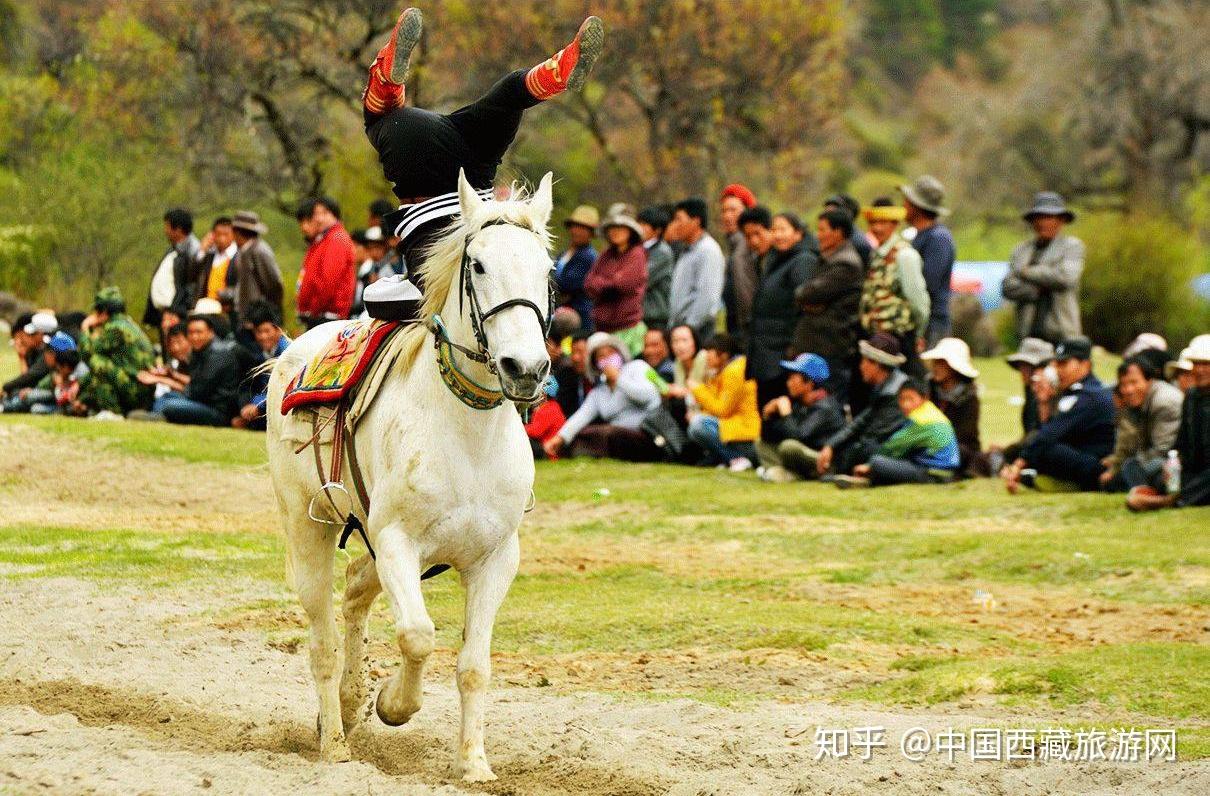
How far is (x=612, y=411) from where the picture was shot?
16984mm

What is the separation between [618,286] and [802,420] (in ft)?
8.48

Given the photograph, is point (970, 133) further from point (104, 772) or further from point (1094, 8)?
point (104, 772)

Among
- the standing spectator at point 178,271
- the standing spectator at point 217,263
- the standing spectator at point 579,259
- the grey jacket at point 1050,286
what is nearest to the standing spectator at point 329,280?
the standing spectator at point 579,259

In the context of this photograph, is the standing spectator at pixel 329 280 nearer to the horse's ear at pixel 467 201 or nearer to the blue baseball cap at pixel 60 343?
the blue baseball cap at pixel 60 343

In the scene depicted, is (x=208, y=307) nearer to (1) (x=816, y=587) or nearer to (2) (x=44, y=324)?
(2) (x=44, y=324)

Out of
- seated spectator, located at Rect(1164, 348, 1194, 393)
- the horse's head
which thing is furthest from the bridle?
seated spectator, located at Rect(1164, 348, 1194, 393)

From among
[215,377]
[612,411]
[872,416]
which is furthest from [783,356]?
[215,377]

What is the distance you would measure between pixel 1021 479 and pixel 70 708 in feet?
28.5

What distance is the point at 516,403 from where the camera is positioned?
21.6 feet

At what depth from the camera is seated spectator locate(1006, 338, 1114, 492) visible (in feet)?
46.1

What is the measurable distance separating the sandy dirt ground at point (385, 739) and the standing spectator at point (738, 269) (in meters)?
8.15

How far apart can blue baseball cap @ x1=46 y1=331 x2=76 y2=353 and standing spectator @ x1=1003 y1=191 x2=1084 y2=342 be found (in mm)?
10603

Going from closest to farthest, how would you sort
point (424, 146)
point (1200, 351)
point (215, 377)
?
point (424, 146) → point (1200, 351) → point (215, 377)

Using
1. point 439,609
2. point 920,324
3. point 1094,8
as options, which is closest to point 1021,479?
point 920,324
